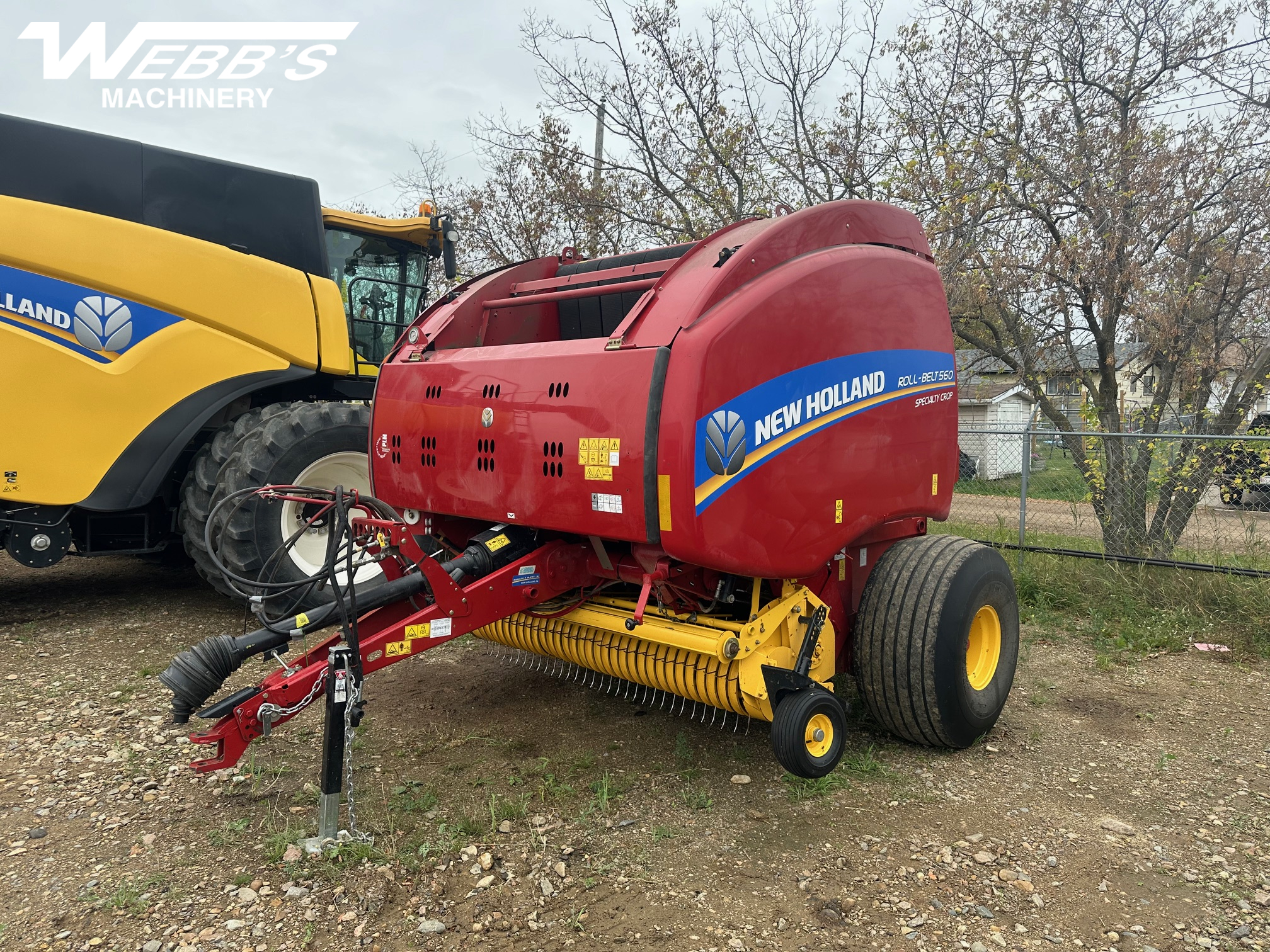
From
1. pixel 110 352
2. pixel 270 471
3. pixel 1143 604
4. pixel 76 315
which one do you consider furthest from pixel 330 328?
pixel 1143 604

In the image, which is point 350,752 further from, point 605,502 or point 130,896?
point 605,502

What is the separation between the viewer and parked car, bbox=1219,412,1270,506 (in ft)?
19.5

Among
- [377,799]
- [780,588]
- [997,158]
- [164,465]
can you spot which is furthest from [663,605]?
[997,158]

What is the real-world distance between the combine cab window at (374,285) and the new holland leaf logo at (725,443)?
3916 mm

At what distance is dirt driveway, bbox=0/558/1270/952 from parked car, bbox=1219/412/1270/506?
8.01ft

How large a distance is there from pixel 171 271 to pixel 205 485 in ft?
3.98

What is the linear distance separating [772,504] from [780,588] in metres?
0.43

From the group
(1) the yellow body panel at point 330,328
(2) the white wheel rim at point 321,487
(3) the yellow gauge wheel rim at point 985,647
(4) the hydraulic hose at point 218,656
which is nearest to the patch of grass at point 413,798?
(4) the hydraulic hose at point 218,656

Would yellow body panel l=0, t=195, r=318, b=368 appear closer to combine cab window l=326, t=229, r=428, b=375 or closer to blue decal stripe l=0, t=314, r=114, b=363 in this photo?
blue decal stripe l=0, t=314, r=114, b=363

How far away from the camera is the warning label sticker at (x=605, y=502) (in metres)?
2.88

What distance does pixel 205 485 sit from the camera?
4797 mm

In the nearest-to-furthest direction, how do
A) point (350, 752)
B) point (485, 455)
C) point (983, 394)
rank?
point (350, 752) < point (485, 455) < point (983, 394)

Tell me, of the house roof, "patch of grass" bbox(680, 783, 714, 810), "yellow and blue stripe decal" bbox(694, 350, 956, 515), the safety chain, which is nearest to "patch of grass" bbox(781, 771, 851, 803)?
"patch of grass" bbox(680, 783, 714, 810)

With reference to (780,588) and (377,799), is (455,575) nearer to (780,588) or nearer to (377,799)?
(377,799)
